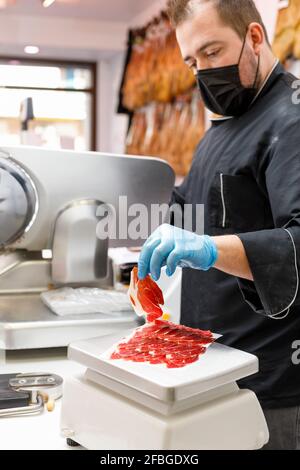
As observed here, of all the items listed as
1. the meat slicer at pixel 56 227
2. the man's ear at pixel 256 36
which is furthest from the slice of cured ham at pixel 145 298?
the man's ear at pixel 256 36

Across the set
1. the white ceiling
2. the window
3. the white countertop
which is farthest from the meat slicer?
the window

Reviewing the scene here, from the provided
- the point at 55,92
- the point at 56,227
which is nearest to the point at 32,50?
the point at 55,92

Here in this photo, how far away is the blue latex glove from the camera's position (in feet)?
3.56

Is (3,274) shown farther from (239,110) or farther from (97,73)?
(97,73)

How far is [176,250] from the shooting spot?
1.08 meters

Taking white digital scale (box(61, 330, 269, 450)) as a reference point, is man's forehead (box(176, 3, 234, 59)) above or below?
above

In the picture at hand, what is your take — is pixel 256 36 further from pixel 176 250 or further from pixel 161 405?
pixel 161 405

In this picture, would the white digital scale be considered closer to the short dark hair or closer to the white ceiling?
the short dark hair

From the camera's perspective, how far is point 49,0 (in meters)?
1.85

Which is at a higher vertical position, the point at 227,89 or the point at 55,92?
the point at 55,92

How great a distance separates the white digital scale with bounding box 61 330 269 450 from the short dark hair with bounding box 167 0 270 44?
→ 0.88 meters

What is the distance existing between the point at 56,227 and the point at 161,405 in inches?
35.6

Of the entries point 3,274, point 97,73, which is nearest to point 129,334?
point 3,274

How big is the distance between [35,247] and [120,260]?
0.33 meters
